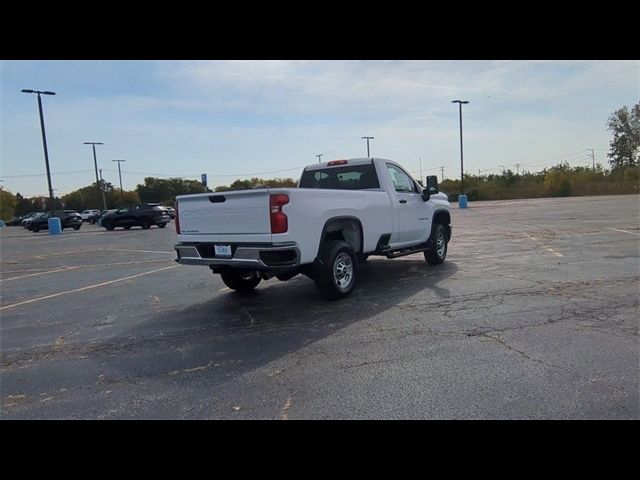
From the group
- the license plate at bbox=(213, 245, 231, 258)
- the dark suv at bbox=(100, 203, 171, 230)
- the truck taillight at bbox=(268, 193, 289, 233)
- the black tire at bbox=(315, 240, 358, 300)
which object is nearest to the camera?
the truck taillight at bbox=(268, 193, 289, 233)

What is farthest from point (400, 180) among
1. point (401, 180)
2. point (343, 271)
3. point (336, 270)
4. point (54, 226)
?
point (54, 226)

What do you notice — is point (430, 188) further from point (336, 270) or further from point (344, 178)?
point (336, 270)

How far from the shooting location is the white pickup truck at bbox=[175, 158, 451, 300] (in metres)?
5.67

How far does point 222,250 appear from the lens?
6062 millimetres

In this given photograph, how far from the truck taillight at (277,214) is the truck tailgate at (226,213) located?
0.06 m

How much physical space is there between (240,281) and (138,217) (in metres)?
24.8

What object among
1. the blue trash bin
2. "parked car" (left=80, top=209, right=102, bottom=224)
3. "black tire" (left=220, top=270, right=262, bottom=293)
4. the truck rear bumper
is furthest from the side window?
"parked car" (left=80, top=209, right=102, bottom=224)

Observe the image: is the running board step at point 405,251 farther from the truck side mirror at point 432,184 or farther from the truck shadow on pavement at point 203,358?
the truck side mirror at point 432,184

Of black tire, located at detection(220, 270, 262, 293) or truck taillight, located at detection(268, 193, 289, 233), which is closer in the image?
truck taillight, located at detection(268, 193, 289, 233)

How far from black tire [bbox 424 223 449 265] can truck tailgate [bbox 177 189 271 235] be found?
14.8 feet

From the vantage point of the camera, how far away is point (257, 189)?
5.69 m

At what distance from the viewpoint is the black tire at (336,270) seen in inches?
246

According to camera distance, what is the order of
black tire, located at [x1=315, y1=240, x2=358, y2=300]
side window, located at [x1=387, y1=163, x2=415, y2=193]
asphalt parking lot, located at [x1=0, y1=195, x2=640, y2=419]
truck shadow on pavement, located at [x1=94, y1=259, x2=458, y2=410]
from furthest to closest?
side window, located at [x1=387, y1=163, x2=415, y2=193]
black tire, located at [x1=315, y1=240, x2=358, y2=300]
truck shadow on pavement, located at [x1=94, y1=259, x2=458, y2=410]
asphalt parking lot, located at [x1=0, y1=195, x2=640, y2=419]

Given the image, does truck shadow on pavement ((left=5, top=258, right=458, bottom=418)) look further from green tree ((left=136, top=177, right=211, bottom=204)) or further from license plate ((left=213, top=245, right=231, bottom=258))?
green tree ((left=136, top=177, right=211, bottom=204))
